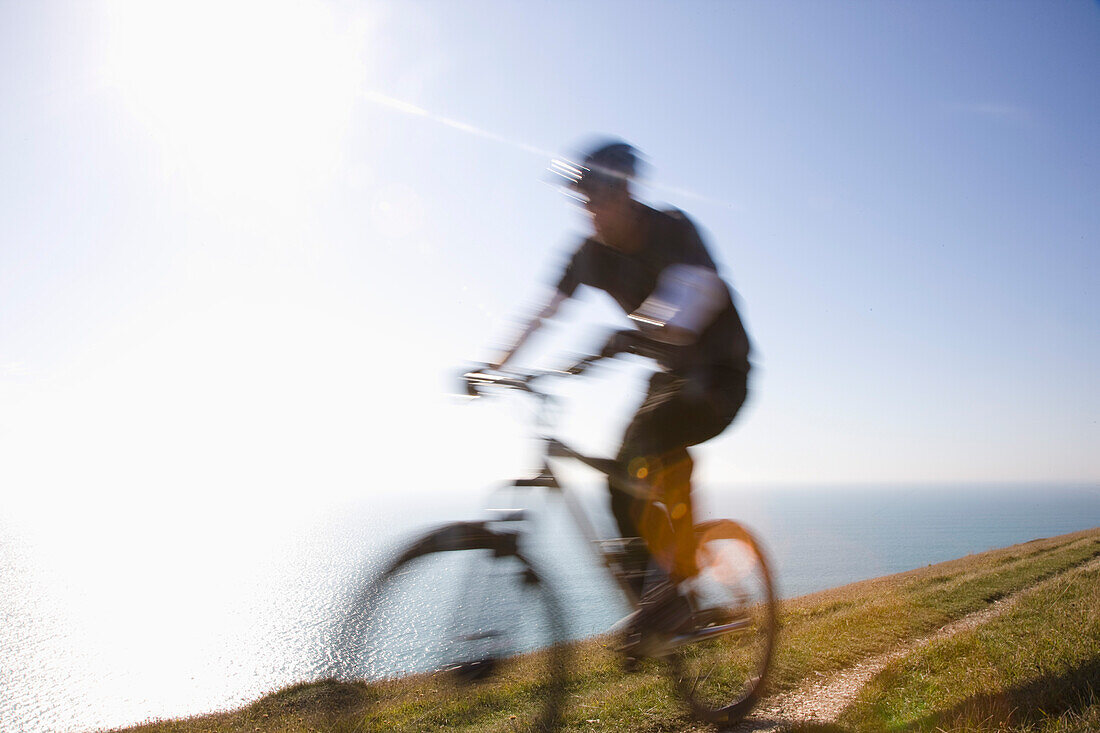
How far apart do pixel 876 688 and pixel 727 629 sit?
1786mm

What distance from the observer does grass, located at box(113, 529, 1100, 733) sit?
2.94 meters

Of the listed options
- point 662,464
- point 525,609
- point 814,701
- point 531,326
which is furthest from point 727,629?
point 531,326

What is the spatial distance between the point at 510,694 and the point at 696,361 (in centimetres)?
244

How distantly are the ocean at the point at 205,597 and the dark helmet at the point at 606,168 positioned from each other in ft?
6.00

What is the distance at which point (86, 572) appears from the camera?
101 m

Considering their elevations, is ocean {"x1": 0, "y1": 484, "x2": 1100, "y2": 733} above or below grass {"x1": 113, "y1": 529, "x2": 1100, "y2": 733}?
below

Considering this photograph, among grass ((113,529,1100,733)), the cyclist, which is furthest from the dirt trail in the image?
the cyclist

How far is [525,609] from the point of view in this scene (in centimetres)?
306

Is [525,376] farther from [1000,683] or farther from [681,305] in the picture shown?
[1000,683]

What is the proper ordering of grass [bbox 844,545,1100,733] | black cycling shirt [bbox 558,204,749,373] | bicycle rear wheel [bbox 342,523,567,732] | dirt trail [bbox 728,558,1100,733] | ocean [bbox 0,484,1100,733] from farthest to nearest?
ocean [bbox 0,484,1100,733] < dirt trail [bbox 728,558,1100,733] < black cycling shirt [bbox 558,204,749,373] < grass [bbox 844,545,1100,733] < bicycle rear wheel [bbox 342,523,567,732]

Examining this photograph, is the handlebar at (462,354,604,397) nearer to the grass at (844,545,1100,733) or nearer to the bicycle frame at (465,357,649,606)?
the bicycle frame at (465,357,649,606)

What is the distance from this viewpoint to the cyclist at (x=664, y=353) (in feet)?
10.3

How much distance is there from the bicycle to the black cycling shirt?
665mm

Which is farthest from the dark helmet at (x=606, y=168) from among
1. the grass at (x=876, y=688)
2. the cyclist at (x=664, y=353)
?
the grass at (x=876, y=688)
